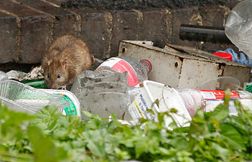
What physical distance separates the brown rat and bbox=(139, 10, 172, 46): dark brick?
0.42m

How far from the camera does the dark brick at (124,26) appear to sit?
Result: 14.1 feet

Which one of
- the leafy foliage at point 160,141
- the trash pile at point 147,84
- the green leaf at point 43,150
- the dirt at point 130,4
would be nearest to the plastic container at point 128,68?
the trash pile at point 147,84

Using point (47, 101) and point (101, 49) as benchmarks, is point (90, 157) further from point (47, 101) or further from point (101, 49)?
point (101, 49)

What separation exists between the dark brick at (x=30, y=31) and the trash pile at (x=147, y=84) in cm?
13

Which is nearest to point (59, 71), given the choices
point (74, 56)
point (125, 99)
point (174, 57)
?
point (74, 56)

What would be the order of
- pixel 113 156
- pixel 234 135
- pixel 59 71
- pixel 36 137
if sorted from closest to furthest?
1. pixel 36 137
2. pixel 113 156
3. pixel 234 135
4. pixel 59 71

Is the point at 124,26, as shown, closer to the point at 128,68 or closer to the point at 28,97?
the point at 128,68

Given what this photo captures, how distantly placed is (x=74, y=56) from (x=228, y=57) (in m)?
0.95

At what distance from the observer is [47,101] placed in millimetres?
2887

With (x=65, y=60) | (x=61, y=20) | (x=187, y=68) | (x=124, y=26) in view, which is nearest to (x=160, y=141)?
(x=187, y=68)

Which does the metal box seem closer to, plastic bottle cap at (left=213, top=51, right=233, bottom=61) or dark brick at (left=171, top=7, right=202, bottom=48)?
plastic bottle cap at (left=213, top=51, right=233, bottom=61)

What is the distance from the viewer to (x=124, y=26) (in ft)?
14.2

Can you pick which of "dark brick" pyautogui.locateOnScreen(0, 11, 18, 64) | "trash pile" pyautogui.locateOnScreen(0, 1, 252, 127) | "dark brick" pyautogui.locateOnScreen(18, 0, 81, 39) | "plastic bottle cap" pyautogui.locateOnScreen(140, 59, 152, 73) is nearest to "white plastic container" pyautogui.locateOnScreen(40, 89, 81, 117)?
"trash pile" pyautogui.locateOnScreen(0, 1, 252, 127)

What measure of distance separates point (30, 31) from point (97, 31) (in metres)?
0.43
